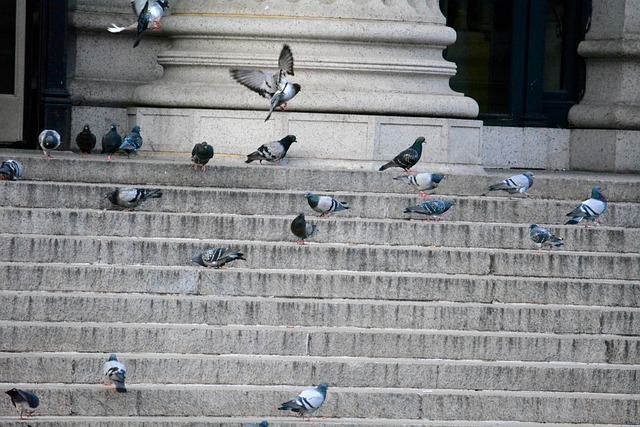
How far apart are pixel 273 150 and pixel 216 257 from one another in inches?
104

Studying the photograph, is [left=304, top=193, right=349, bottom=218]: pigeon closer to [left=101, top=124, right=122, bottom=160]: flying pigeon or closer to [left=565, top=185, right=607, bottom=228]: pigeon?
[left=565, top=185, right=607, bottom=228]: pigeon

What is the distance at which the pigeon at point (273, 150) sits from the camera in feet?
46.1

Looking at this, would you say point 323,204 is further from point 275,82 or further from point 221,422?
point 221,422

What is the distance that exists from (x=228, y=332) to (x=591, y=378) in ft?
8.25

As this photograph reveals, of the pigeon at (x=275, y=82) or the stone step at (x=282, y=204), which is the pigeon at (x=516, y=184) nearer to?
the stone step at (x=282, y=204)

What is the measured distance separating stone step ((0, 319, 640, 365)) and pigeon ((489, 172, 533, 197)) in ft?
7.09

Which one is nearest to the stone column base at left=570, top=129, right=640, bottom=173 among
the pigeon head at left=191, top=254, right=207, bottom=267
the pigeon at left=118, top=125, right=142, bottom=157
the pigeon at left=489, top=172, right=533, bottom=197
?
the pigeon at left=489, top=172, right=533, bottom=197

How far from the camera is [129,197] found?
12.4m

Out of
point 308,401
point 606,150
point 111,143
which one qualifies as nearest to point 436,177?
point 111,143

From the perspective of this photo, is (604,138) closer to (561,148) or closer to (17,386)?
(561,148)

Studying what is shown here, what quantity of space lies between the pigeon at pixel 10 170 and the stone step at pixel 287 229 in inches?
20.5

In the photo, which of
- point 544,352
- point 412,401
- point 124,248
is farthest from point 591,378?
point 124,248

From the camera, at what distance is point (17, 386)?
1048cm

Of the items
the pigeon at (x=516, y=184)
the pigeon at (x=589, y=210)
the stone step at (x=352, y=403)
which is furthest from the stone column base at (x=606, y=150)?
the stone step at (x=352, y=403)
